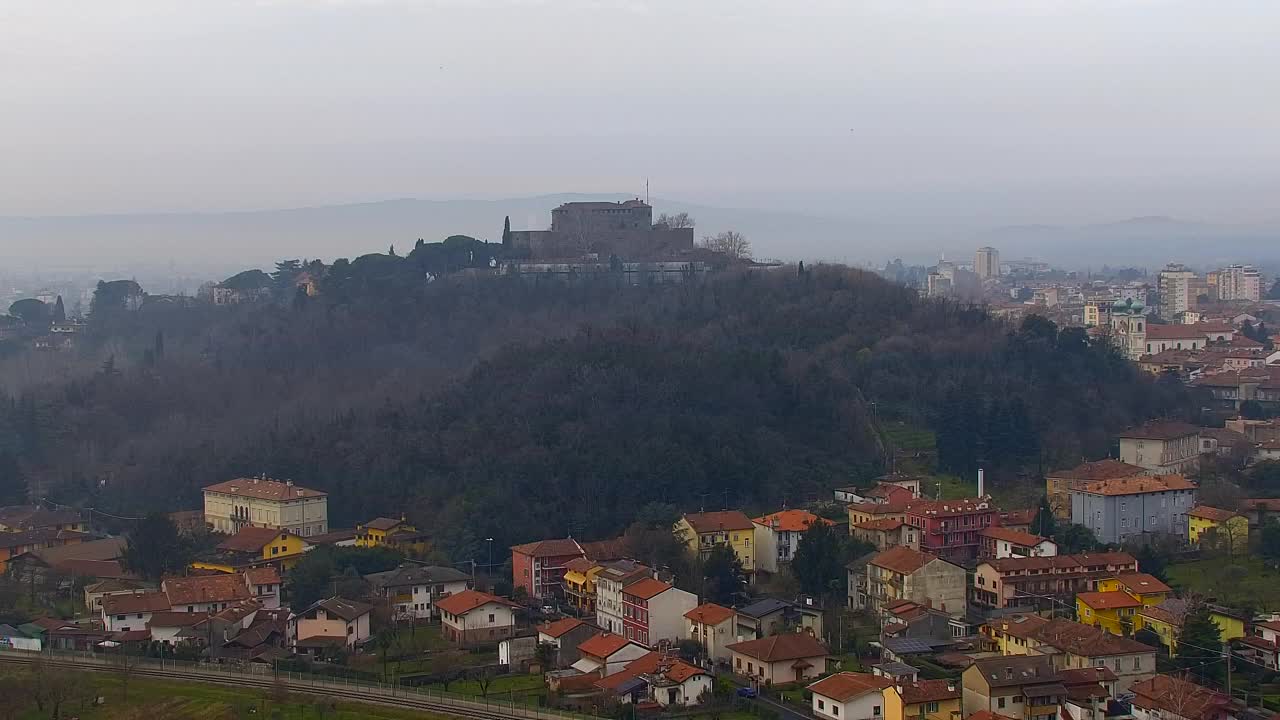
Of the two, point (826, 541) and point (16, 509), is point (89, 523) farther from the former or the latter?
point (826, 541)

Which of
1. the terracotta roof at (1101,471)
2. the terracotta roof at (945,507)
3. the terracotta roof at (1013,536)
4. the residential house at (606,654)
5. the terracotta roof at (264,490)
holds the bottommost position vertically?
the residential house at (606,654)

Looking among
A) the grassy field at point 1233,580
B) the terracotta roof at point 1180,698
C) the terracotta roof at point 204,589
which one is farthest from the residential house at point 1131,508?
the terracotta roof at point 204,589

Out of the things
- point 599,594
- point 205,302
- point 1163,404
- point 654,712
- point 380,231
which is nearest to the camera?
point 654,712

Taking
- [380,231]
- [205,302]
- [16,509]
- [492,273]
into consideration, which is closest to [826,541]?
[16,509]

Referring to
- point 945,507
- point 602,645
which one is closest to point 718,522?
point 945,507

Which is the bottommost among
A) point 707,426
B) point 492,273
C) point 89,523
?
point 89,523

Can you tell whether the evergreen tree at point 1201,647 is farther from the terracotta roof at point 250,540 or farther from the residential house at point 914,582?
the terracotta roof at point 250,540

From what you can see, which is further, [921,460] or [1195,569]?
[921,460]

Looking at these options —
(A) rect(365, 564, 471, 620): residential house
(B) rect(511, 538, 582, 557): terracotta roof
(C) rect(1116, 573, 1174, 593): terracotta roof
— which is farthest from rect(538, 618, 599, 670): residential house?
(C) rect(1116, 573, 1174, 593): terracotta roof
